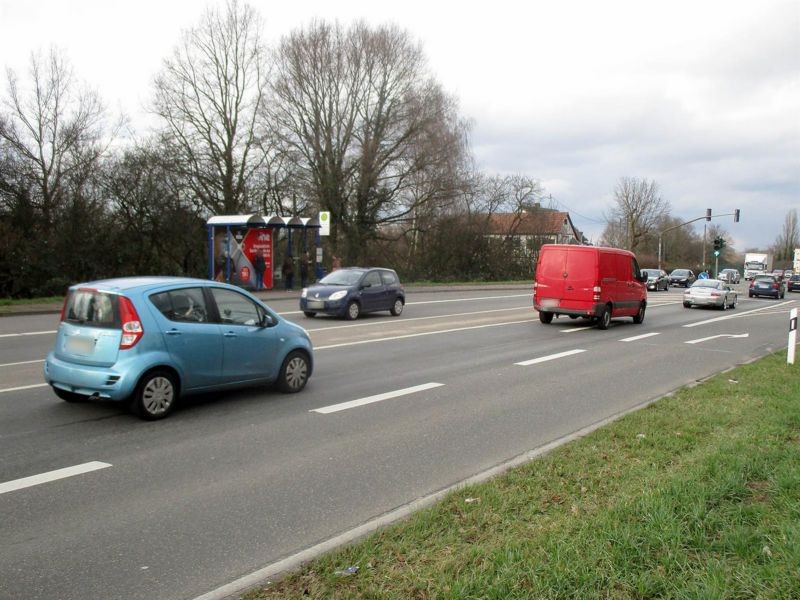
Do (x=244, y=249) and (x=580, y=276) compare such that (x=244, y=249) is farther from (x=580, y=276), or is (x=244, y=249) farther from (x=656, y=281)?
(x=656, y=281)

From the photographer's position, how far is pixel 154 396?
7.04 metres

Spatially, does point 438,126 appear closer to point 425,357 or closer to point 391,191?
point 391,191

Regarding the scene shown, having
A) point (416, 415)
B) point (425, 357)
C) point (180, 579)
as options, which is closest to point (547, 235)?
point (425, 357)

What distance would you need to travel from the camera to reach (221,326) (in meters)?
7.71

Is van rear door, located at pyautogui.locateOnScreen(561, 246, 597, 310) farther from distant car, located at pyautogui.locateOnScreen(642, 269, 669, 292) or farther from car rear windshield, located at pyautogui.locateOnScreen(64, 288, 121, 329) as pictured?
distant car, located at pyautogui.locateOnScreen(642, 269, 669, 292)

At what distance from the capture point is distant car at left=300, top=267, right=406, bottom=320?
18922 mm

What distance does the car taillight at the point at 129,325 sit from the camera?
6812 millimetres

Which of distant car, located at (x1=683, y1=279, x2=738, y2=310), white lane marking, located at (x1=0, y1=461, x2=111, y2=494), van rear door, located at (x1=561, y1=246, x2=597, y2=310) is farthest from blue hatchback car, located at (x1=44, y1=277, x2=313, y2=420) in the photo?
distant car, located at (x1=683, y1=279, x2=738, y2=310)

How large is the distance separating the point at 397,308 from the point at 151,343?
578 inches

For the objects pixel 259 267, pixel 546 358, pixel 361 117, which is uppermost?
pixel 361 117

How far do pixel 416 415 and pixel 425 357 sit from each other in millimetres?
4688

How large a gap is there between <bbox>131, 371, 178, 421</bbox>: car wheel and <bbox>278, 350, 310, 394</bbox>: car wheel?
1665 mm

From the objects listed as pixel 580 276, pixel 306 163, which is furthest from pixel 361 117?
pixel 580 276

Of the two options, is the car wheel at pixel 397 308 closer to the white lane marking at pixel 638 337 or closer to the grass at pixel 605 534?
the white lane marking at pixel 638 337
